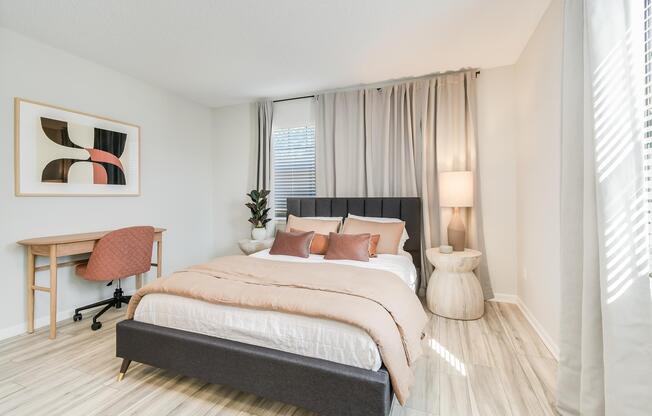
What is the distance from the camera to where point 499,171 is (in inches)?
128

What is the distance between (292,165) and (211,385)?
2.95 metres

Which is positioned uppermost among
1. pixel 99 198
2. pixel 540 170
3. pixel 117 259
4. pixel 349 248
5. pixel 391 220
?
pixel 540 170

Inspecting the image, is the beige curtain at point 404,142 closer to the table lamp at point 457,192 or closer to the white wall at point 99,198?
the table lamp at point 457,192

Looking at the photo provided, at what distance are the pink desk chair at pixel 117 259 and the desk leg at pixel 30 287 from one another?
0.98 ft

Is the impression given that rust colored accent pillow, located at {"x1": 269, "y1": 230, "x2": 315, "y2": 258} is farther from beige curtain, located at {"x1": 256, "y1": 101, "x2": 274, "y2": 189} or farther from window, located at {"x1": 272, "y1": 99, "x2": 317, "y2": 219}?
beige curtain, located at {"x1": 256, "y1": 101, "x2": 274, "y2": 189}

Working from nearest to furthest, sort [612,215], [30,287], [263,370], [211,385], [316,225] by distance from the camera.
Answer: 1. [612,215]
2. [263,370]
3. [211,385]
4. [30,287]
5. [316,225]

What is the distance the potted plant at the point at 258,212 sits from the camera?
4070 millimetres

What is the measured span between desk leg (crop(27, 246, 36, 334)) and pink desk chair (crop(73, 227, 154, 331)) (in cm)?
30

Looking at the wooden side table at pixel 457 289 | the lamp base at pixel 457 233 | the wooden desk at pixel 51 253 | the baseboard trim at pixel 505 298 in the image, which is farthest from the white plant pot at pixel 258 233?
the baseboard trim at pixel 505 298

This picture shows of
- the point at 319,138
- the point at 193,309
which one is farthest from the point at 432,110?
the point at 193,309

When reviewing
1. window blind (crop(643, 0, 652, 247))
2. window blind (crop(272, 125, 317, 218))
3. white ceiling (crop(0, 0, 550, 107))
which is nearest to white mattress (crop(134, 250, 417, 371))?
window blind (crop(643, 0, 652, 247))

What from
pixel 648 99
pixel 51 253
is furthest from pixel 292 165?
pixel 648 99

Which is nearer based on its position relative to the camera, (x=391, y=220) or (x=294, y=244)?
(x=294, y=244)

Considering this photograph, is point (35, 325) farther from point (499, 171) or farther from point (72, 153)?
point (499, 171)
